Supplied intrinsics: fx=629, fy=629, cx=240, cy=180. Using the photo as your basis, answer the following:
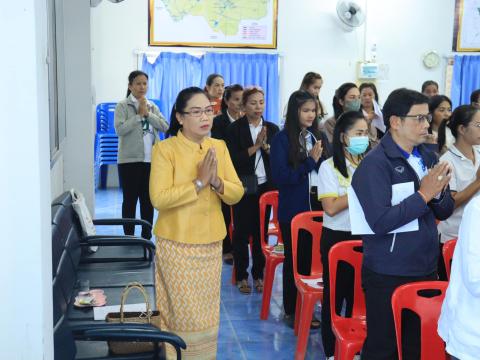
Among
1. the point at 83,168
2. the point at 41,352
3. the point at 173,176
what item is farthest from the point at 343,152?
the point at 83,168

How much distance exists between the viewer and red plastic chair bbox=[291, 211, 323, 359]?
335cm

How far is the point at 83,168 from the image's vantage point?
5.26 m

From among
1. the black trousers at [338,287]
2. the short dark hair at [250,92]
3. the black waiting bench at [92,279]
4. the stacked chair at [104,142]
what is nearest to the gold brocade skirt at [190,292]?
the black waiting bench at [92,279]

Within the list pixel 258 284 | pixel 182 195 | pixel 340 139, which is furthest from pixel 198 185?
pixel 258 284

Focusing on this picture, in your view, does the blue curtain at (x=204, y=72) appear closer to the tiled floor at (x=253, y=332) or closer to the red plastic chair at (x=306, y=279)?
the tiled floor at (x=253, y=332)

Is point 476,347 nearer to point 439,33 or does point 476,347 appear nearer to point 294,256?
point 294,256

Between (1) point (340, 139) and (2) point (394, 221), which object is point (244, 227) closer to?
(1) point (340, 139)

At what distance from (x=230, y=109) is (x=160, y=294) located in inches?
100.0

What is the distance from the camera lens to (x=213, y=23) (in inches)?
366

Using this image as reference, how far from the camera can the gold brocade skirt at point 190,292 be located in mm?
3037

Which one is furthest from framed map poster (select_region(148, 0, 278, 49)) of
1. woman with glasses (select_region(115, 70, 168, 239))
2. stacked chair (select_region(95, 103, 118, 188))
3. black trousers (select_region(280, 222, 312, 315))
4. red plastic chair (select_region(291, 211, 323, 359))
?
red plastic chair (select_region(291, 211, 323, 359))

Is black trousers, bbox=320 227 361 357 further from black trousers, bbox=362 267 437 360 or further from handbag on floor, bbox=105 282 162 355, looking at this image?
handbag on floor, bbox=105 282 162 355

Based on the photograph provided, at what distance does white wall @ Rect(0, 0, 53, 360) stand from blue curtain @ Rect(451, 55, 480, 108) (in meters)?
9.50

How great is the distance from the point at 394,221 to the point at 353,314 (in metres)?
0.86
